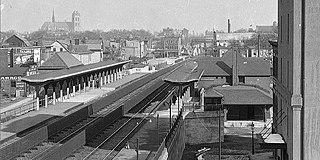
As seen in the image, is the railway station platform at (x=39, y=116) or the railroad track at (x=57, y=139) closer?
the railroad track at (x=57, y=139)

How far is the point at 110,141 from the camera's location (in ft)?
72.7

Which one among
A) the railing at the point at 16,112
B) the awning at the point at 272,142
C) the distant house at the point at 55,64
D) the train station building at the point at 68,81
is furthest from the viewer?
the distant house at the point at 55,64

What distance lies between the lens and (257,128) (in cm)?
3188

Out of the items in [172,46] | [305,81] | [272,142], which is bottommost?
[272,142]

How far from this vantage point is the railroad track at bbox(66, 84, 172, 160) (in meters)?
18.8

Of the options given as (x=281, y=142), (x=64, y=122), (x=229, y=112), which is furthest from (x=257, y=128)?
(x=281, y=142)

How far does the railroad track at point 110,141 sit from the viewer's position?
61.7 ft

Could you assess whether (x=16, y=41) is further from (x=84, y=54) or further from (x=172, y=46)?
(x=172, y=46)

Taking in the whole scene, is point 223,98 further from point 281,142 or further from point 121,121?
point 281,142

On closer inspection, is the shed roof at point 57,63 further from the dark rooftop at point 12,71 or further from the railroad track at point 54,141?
the railroad track at point 54,141

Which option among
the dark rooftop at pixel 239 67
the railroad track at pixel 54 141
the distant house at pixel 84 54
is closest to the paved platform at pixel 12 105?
the railroad track at pixel 54 141

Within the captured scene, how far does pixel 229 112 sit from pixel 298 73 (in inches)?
809

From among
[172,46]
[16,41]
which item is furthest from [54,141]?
[172,46]

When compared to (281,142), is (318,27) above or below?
above
